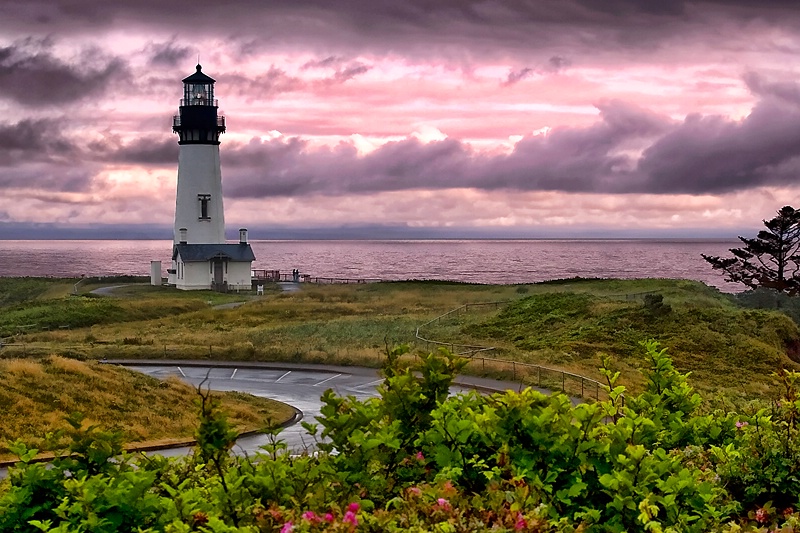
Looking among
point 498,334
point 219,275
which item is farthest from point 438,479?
point 219,275

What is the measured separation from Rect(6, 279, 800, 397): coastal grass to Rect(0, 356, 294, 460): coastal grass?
5.60 m

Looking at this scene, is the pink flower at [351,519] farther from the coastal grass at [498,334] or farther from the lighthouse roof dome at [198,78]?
the lighthouse roof dome at [198,78]

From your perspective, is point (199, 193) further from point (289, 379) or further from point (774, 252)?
point (774, 252)

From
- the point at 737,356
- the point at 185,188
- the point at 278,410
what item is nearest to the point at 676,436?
the point at 278,410

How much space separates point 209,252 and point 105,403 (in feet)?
172

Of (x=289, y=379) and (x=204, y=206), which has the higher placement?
(x=204, y=206)

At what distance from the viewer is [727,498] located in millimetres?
6898

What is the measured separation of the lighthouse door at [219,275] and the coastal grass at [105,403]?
163 feet

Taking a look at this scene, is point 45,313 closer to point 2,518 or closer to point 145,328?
point 145,328

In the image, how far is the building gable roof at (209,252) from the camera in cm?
7375

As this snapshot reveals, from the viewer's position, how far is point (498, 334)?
41969 millimetres

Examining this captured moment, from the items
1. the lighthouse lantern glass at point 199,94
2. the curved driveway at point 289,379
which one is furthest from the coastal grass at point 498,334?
the lighthouse lantern glass at point 199,94

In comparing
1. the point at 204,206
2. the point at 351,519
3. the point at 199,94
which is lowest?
the point at 351,519

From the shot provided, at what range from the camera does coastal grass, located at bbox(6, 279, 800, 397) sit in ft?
A: 111
